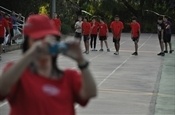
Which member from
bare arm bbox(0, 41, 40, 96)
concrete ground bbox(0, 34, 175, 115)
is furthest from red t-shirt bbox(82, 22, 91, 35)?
bare arm bbox(0, 41, 40, 96)

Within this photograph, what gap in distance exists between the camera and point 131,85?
37.9 ft

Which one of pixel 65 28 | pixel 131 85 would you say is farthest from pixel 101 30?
pixel 65 28

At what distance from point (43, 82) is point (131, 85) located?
8948mm

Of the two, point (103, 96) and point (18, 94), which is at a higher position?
point (18, 94)

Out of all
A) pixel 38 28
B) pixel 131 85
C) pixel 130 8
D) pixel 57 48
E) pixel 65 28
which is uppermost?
pixel 130 8

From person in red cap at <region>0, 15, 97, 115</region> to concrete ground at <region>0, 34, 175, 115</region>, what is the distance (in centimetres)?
534

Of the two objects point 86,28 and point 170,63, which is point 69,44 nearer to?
point 170,63

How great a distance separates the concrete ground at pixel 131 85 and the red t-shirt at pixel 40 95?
534 cm

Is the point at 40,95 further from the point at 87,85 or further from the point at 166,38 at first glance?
the point at 166,38

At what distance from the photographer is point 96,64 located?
16109mm

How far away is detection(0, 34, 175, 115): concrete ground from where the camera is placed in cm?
859

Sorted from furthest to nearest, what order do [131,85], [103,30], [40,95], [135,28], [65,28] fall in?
[65,28]
[103,30]
[135,28]
[131,85]
[40,95]

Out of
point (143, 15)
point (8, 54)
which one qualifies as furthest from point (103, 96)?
point (143, 15)

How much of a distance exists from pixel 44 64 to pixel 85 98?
0.36 meters
